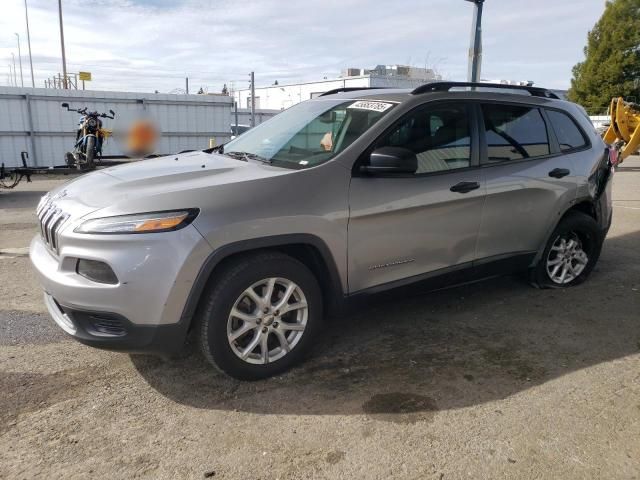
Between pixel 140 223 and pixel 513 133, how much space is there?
299 centimetres

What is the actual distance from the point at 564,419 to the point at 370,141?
1.96 meters

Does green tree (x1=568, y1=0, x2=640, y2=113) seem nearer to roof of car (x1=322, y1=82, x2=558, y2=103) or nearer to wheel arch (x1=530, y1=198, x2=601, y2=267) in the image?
wheel arch (x1=530, y1=198, x2=601, y2=267)

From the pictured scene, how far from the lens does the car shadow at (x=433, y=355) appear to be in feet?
10.0

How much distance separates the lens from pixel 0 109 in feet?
52.6

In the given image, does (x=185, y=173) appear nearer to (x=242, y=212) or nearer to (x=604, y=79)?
(x=242, y=212)

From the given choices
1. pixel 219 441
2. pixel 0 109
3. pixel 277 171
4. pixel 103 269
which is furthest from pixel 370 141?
pixel 0 109

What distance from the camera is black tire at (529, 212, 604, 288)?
4676mm

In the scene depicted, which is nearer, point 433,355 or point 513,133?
point 433,355

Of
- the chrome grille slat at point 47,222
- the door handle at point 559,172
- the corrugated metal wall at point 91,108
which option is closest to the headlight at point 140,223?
the chrome grille slat at point 47,222

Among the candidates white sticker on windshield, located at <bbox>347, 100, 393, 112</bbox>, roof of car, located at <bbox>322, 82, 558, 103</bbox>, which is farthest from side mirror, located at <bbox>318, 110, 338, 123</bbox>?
roof of car, located at <bbox>322, 82, 558, 103</bbox>

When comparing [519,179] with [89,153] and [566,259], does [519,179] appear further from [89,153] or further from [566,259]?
[89,153]

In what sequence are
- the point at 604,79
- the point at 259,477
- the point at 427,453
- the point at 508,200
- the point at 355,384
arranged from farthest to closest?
1. the point at 604,79
2. the point at 508,200
3. the point at 355,384
4. the point at 427,453
5. the point at 259,477

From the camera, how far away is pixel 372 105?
374 centimetres

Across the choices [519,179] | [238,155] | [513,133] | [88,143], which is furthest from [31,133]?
Answer: [519,179]
